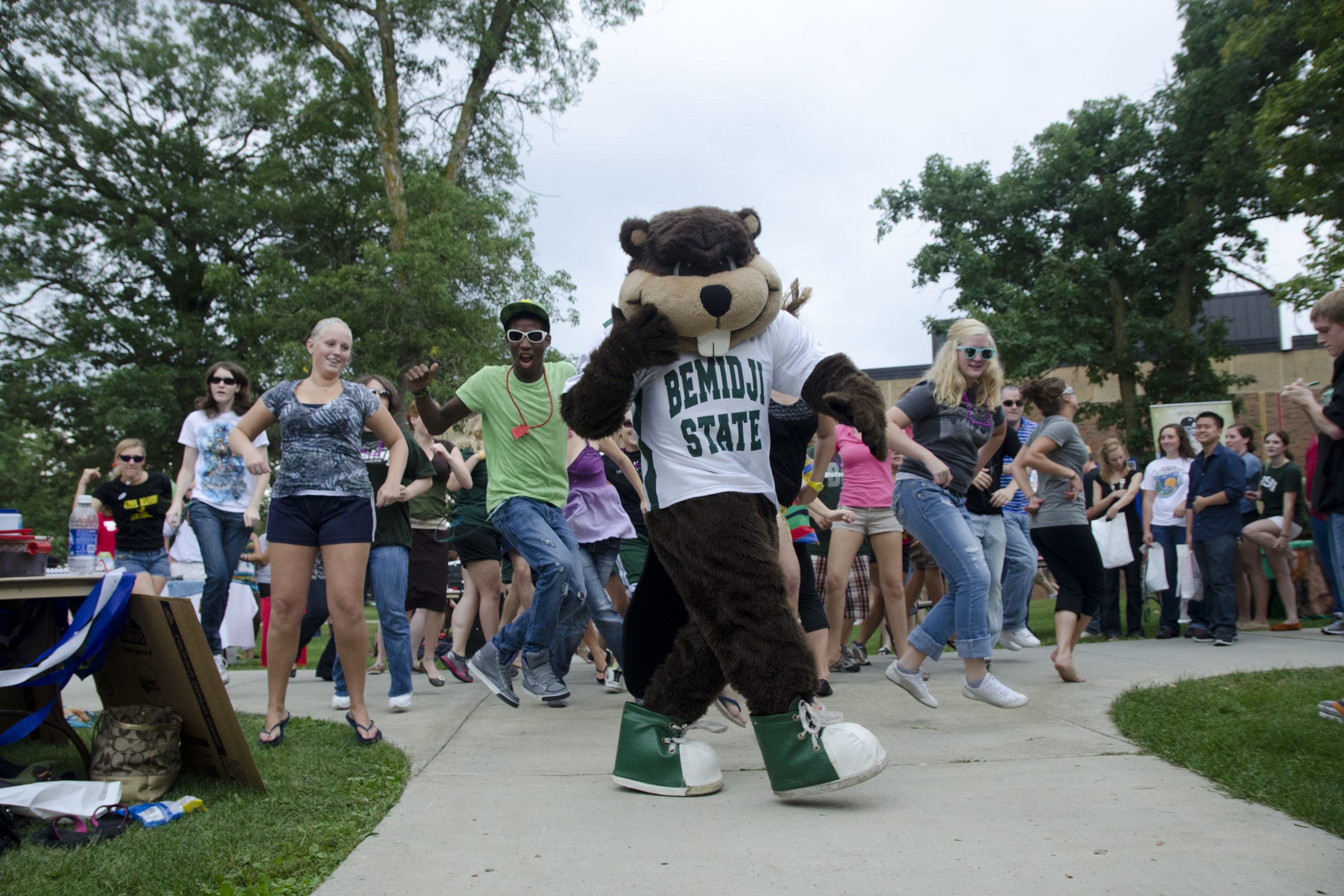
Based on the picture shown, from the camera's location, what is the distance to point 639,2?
21359 millimetres

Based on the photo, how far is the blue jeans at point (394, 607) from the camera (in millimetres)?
5535

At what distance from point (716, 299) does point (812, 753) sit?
4.92 ft

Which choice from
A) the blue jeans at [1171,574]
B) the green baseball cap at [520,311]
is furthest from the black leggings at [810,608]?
the blue jeans at [1171,574]

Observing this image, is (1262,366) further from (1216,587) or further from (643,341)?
(643,341)

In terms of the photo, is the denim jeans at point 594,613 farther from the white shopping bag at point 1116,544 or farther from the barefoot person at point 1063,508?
the white shopping bag at point 1116,544

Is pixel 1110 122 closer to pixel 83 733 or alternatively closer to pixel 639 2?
pixel 639 2

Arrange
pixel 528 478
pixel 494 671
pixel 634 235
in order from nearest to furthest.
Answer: pixel 634 235, pixel 528 478, pixel 494 671

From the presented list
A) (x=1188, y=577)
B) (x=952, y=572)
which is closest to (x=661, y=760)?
(x=952, y=572)

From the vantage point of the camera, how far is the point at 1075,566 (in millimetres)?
6430

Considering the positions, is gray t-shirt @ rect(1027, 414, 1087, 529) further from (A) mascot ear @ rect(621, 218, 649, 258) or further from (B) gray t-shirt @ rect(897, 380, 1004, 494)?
(A) mascot ear @ rect(621, 218, 649, 258)

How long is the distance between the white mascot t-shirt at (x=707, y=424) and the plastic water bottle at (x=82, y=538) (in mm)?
2423

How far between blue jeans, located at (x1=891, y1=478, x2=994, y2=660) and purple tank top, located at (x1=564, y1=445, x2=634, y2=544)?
2035mm

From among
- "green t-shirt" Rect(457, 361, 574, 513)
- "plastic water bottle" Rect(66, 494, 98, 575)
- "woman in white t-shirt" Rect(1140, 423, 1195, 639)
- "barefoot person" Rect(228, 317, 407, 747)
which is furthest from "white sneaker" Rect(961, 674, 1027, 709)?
"woman in white t-shirt" Rect(1140, 423, 1195, 639)

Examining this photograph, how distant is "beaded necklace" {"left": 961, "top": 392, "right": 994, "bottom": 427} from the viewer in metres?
5.26
